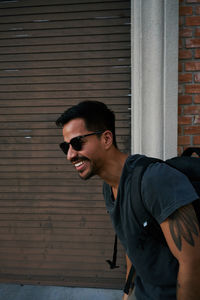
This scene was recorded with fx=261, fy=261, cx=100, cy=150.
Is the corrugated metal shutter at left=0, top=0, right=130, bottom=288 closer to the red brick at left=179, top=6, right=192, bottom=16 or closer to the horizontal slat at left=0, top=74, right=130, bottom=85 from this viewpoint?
the horizontal slat at left=0, top=74, right=130, bottom=85

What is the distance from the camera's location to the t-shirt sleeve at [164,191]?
128cm

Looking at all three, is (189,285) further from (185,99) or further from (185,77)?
(185,77)

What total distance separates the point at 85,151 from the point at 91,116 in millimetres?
268

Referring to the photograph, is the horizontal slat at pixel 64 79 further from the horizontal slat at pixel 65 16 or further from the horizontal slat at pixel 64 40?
the horizontal slat at pixel 65 16

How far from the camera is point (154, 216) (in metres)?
1.37

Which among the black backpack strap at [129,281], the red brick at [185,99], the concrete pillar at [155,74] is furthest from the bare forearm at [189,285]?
the red brick at [185,99]

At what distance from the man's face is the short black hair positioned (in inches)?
1.5

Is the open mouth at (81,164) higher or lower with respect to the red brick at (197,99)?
lower

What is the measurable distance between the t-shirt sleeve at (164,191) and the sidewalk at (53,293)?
2778mm

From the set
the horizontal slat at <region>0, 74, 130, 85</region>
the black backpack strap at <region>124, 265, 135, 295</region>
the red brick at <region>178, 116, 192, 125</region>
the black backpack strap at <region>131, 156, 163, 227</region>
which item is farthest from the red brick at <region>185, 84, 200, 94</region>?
the black backpack strap at <region>124, 265, 135, 295</region>

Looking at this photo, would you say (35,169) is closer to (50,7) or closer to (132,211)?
(50,7)

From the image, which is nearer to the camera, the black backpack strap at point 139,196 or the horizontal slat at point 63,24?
the black backpack strap at point 139,196

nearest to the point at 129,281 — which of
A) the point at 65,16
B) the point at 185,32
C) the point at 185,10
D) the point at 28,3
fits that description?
the point at 185,32

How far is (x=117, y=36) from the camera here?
3369mm
